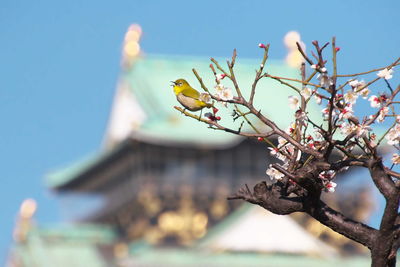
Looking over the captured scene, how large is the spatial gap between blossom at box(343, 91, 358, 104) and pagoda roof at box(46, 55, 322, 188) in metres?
35.6

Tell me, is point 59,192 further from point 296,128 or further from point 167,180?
point 296,128

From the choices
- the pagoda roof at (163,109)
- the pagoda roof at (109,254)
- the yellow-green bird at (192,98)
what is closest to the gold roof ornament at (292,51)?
the pagoda roof at (163,109)

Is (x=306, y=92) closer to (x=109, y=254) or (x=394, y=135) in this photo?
(x=394, y=135)

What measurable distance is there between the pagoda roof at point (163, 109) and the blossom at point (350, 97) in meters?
35.6

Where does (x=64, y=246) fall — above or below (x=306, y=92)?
below

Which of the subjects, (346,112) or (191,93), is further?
(191,93)

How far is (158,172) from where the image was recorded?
44.8 metres

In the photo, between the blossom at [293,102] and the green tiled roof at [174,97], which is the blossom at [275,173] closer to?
the blossom at [293,102]

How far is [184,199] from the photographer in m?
43.5

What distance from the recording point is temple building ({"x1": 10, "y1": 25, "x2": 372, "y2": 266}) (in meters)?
43.3

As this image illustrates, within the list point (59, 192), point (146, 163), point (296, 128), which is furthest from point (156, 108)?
point (296, 128)

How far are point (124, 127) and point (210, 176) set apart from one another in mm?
5088

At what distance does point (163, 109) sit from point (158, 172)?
7.38ft

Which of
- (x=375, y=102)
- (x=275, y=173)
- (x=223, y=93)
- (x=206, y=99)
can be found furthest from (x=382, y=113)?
(x=206, y=99)
